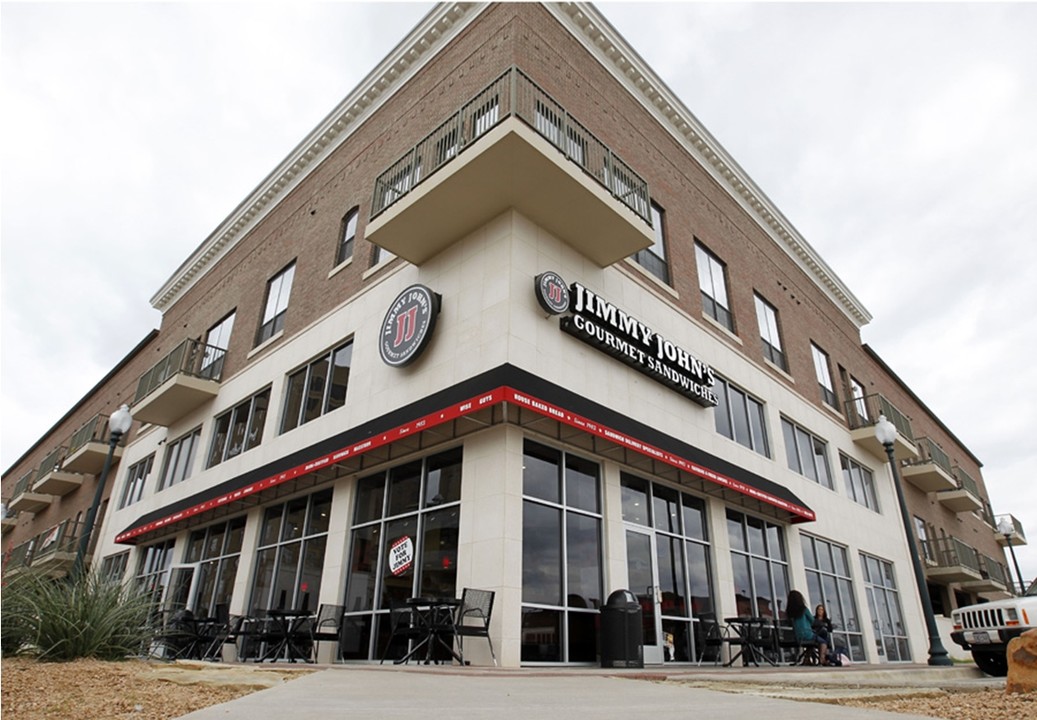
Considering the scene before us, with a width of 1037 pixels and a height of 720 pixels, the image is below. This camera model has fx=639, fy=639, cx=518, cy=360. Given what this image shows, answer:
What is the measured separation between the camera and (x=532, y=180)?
11430 millimetres

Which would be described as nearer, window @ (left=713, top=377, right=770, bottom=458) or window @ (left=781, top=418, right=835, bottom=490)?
window @ (left=713, top=377, right=770, bottom=458)

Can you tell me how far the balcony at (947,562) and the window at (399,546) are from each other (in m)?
25.3

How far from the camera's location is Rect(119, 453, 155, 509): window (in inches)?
909

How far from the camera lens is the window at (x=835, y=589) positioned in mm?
17219

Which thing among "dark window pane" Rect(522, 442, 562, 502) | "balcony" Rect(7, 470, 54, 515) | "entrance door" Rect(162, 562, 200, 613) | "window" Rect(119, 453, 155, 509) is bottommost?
"entrance door" Rect(162, 562, 200, 613)

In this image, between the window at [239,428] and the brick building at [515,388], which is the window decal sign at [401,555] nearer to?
the brick building at [515,388]

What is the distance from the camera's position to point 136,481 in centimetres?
2380

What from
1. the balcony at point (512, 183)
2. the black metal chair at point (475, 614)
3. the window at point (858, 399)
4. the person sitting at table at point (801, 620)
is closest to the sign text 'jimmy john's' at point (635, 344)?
the balcony at point (512, 183)

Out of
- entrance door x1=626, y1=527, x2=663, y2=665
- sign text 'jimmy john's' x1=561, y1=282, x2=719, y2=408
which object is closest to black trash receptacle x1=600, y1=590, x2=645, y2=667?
entrance door x1=626, y1=527, x2=663, y2=665

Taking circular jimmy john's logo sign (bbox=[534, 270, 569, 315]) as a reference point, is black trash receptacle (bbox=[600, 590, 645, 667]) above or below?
below

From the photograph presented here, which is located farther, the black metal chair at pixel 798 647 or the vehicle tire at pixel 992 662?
the black metal chair at pixel 798 647

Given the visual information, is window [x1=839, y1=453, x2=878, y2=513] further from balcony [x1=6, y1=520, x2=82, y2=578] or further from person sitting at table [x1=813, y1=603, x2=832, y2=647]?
balcony [x1=6, y1=520, x2=82, y2=578]

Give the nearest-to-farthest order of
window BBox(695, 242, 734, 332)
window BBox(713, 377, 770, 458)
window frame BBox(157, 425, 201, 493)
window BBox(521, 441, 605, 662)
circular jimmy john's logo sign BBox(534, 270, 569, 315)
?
window BBox(521, 441, 605, 662)
circular jimmy john's logo sign BBox(534, 270, 569, 315)
window BBox(713, 377, 770, 458)
window BBox(695, 242, 734, 332)
window frame BBox(157, 425, 201, 493)

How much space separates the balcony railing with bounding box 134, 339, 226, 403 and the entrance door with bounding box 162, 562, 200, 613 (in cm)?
585
